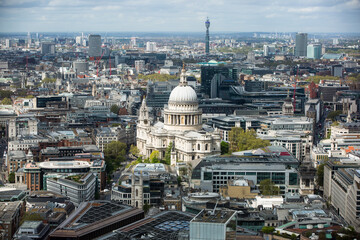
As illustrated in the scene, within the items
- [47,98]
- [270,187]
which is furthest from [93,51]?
[270,187]

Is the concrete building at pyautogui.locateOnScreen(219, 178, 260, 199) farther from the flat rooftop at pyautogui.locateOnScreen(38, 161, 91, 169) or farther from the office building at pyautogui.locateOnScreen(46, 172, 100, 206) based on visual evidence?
the flat rooftop at pyautogui.locateOnScreen(38, 161, 91, 169)

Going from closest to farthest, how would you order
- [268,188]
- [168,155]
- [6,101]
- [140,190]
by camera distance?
[140,190], [268,188], [168,155], [6,101]

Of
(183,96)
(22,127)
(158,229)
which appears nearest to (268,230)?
(158,229)

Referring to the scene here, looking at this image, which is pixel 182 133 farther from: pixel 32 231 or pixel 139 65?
pixel 139 65

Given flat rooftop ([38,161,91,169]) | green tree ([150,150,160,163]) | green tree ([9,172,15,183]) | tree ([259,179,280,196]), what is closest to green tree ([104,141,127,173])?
green tree ([150,150,160,163])

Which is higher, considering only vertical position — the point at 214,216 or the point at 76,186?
the point at 214,216

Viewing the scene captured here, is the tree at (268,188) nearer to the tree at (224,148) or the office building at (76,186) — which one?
the office building at (76,186)

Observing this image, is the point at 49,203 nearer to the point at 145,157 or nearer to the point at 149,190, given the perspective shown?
the point at 149,190
